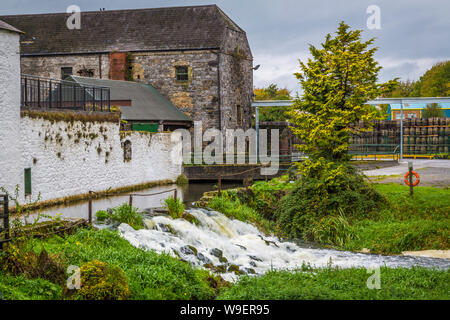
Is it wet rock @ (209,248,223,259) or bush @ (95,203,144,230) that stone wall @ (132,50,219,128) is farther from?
wet rock @ (209,248,223,259)

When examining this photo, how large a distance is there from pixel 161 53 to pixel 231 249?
83.6 feet

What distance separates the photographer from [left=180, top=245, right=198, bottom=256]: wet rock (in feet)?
42.7

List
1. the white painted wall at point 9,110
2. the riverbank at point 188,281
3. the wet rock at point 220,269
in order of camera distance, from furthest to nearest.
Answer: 1. the white painted wall at point 9,110
2. the wet rock at point 220,269
3. the riverbank at point 188,281

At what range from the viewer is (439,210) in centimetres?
1634

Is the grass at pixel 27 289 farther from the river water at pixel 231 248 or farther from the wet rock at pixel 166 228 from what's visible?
the wet rock at pixel 166 228

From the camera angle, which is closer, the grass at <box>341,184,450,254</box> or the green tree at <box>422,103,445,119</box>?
the grass at <box>341,184,450,254</box>

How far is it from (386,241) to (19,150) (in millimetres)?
11860

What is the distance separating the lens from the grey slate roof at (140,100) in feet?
106

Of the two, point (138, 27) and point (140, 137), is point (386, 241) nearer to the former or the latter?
point (140, 137)

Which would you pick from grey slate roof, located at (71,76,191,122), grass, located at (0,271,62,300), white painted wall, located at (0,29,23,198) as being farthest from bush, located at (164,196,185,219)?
grey slate roof, located at (71,76,191,122)

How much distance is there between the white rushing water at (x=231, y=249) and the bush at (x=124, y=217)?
0.26 metres

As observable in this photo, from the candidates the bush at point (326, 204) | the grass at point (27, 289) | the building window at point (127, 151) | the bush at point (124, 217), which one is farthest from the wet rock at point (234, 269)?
the building window at point (127, 151)

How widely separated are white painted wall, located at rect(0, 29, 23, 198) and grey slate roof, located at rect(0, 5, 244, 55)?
20364 mm
